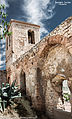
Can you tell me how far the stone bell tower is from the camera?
33.8ft

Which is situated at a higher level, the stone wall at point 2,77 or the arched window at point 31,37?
the arched window at point 31,37

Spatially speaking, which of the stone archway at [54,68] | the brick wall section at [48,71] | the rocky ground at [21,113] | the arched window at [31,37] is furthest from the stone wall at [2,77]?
the stone archway at [54,68]

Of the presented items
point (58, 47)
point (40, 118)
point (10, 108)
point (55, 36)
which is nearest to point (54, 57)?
point (58, 47)

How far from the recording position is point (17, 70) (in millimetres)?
7320

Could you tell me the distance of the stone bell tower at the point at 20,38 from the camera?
10305 millimetres

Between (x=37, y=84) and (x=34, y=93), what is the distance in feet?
1.60

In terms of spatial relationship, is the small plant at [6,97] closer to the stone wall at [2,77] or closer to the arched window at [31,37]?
the stone wall at [2,77]

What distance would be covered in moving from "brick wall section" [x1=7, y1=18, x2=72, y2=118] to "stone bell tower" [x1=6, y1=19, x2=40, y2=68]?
15.6 feet

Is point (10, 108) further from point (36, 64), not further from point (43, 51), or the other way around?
point (43, 51)

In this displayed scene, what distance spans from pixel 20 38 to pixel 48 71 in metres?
6.73

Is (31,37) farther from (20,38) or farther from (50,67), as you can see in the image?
(50,67)

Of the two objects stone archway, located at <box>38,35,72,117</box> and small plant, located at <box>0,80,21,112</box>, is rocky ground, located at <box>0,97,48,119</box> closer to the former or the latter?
small plant, located at <box>0,80,21,112</box>

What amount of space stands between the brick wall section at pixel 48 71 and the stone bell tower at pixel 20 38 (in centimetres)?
475

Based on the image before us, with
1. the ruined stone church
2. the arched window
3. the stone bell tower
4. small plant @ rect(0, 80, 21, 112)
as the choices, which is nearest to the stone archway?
the ruined stone church
